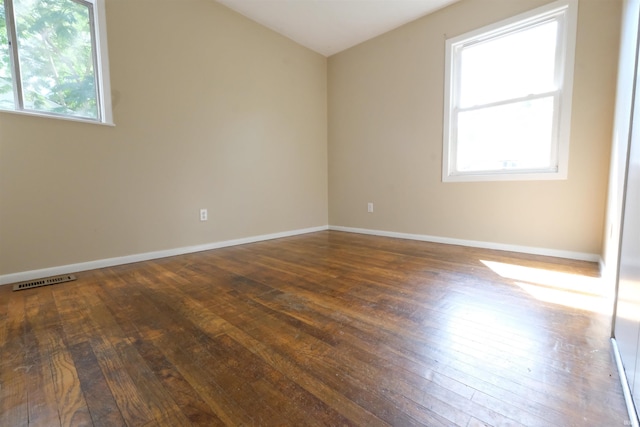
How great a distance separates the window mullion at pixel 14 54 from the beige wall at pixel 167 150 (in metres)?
0.17

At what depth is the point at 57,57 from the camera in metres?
2.23

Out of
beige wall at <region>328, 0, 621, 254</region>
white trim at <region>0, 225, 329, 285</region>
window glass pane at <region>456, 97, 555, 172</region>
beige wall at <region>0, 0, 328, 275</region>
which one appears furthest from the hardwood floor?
window glass pane at <region>456, 97, 555, 172</region>

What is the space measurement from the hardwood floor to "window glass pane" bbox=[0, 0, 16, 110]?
1.35 metres

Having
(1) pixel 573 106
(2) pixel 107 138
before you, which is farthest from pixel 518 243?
(2) pixel 107 138

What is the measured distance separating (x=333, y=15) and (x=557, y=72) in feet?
7.56

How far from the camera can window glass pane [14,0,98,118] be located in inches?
82.8

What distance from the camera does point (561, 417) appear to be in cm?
81

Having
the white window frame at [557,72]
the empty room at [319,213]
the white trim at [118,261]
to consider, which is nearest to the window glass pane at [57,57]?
the empty room at [319,213]

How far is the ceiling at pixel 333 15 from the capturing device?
2.99m

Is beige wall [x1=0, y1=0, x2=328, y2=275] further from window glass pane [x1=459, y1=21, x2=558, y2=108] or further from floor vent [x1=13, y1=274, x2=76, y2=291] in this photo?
window glass pane [x1=459, y1=21, x2=558, y2=108]

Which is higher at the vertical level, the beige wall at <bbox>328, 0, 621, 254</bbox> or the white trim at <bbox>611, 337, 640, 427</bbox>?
the beige wall at <bbox>328, 0, 621, 254</bbox>

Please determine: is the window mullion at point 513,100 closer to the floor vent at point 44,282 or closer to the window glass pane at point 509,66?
the window glass pane at point 509,66

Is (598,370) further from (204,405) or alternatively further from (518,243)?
(518,243)

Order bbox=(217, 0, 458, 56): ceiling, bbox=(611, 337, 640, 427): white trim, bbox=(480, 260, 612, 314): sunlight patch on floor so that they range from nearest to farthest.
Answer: bbox=(611, 337, 640, 427): white trim → bbox=(480, 260, 612, 314): sunlight patch on floor → bbox=(217, 0, 458, 56): ceiling
